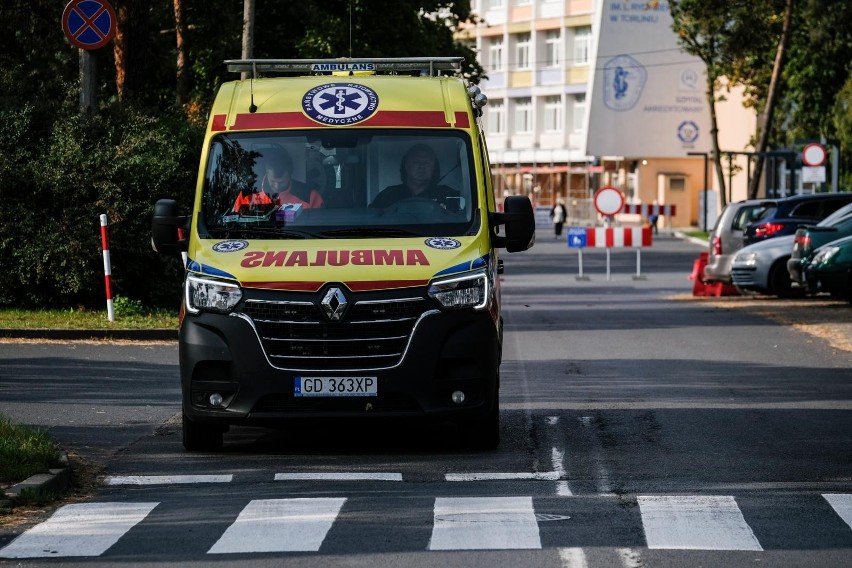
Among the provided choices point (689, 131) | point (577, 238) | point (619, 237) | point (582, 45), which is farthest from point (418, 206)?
point (582, 45)

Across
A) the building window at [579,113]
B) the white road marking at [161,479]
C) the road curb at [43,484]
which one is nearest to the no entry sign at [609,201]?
the white road marking at [161,479]

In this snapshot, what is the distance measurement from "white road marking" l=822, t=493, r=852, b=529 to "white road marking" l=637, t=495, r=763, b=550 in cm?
51

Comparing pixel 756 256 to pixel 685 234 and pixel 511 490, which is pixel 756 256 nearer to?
pixel 511 490

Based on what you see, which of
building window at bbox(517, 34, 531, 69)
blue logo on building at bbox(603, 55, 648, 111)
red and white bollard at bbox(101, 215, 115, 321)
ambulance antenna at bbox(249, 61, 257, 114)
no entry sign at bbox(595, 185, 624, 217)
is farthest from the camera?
building window at bbox(517, 34, 531, 69)

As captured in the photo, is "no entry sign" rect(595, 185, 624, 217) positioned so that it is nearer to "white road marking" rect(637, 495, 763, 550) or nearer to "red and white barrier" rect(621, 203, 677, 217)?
"white road marking" rect(637, 495, 763, 550)

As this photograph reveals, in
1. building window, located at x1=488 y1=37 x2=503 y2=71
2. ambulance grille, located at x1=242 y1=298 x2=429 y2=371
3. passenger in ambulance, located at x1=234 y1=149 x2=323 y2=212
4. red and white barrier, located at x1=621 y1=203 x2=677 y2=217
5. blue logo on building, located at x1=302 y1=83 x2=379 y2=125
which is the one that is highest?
building window, located at x1=488 y1=37 x2=503 y2=71

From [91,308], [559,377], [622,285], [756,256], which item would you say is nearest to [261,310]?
[559,377]

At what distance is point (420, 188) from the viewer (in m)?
11.4

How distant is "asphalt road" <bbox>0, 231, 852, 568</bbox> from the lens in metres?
7.83

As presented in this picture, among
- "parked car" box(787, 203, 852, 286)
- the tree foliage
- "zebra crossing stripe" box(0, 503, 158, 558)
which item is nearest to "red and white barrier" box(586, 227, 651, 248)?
"parked car" box(787, 203, 852, 286)

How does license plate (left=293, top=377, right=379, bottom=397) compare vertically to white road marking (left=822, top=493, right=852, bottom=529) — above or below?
above

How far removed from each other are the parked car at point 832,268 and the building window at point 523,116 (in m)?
82.4

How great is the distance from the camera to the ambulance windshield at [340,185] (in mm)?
11281

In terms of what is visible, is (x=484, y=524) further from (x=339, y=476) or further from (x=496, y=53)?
(x=496, y=53)
